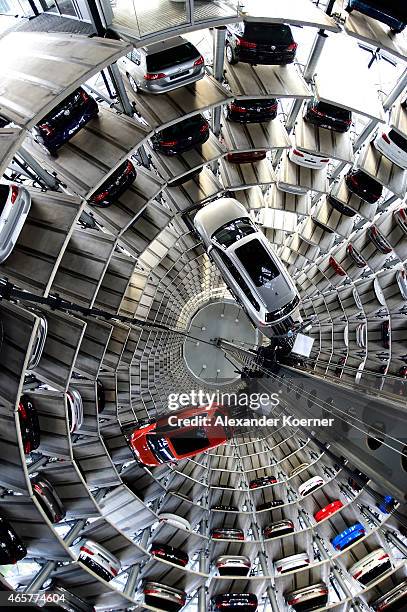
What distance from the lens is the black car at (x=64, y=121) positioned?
7.71m

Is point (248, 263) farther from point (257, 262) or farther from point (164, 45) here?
point (164, 45)

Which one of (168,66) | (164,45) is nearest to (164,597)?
(168,66)

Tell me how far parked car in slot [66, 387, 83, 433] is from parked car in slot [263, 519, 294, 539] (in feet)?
24.8

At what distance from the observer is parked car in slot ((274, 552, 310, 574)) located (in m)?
12.7

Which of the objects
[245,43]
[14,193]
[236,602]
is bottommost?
[236,602]

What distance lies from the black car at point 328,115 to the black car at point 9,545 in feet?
39.1

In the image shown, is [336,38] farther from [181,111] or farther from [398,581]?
[398,581]

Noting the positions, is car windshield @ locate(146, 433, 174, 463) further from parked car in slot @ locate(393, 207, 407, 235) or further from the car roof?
parked car in slot @ locate(393, 207, 407, 235)

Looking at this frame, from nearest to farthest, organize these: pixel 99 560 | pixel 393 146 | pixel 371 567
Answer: pixel 99 560 → pixel 393 146 → pixel 371 567

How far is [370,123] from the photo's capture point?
11461mm

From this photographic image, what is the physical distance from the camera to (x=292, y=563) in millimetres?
12789

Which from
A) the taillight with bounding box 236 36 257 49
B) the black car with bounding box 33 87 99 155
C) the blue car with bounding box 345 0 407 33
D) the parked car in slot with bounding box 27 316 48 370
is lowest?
the parked car in slot with bounding box 27 316 48 370

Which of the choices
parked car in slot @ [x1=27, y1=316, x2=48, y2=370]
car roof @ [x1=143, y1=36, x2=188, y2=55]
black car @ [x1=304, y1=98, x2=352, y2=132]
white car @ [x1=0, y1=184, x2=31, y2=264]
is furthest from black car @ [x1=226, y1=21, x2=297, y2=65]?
parked car in slot @ [x1=27, y1=316, x2=48, y2=370]

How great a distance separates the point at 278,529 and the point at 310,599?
6.86ft
